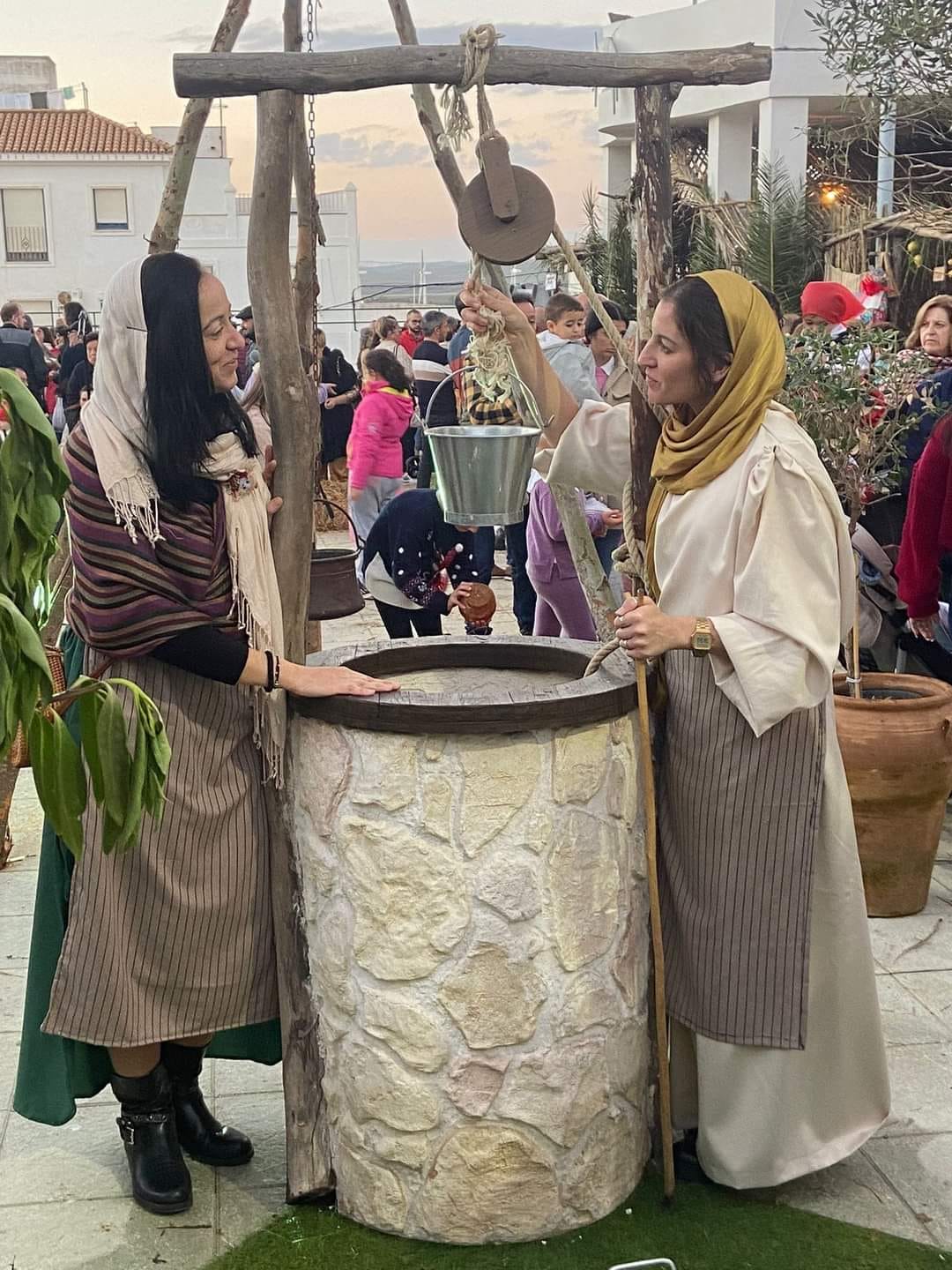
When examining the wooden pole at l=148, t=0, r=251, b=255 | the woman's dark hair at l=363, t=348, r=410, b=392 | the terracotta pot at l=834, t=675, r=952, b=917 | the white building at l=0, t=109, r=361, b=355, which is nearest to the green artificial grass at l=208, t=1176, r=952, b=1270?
the terracotta pot at l=834, t=675, r=952, b=917

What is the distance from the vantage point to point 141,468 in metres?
2.73

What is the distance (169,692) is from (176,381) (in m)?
0.60

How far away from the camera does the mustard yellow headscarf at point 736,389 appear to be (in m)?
2.73

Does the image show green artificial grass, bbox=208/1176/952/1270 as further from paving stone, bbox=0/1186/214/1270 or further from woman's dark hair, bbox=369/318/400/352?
woman's dark hair, bbox=369/318/400/352

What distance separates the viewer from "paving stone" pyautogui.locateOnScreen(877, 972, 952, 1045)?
3.77 m

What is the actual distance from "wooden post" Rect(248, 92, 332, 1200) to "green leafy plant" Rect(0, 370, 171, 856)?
123 cm

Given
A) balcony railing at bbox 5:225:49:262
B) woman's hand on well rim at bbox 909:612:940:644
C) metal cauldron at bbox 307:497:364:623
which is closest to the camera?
metal cauldron at bbox 307:497:364:623

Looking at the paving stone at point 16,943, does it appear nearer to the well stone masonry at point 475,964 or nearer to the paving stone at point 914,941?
the well stone masonry at point 475,964

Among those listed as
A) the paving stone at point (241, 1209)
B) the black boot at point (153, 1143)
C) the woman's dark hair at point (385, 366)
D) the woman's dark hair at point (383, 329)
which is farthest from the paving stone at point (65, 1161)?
the woman's dark hair at point (383, 329)

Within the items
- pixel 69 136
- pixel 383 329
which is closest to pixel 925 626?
pixel 383 329

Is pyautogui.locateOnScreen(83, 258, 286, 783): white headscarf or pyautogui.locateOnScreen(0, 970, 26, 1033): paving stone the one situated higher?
pyautogui.locateOnScreen(83, 258, 286, 783): white headscarf

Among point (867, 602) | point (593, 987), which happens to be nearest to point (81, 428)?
point (593, 987)

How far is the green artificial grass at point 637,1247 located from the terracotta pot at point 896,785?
5.87ft

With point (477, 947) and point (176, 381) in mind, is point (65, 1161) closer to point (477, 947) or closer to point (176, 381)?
point (477, 947)
